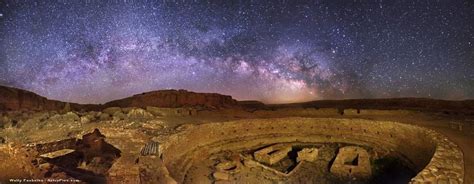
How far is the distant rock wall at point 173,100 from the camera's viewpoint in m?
32.8

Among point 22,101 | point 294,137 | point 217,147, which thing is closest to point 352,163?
point 294,137

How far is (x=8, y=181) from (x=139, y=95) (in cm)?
2349

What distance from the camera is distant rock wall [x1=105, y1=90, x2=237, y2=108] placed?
32.8 meters

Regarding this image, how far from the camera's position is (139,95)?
33812 millimetres

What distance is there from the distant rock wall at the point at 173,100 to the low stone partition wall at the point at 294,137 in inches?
495

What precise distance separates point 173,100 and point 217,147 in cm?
1633

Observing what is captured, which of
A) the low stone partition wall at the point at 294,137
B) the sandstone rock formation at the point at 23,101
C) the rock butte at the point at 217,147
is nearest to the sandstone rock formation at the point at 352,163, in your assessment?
the rock butte at the point at 217,147

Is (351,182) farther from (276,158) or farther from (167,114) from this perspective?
(167,114)

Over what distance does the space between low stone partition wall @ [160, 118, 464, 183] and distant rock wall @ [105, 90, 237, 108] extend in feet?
41.2

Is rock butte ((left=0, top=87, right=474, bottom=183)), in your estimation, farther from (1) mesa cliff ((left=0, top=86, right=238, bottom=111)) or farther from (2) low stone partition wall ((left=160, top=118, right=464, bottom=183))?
(1) mesa cliff ((left=0, top=86, right=238, bottom=111))

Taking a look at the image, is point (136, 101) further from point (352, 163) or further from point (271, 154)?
point (352, 163)

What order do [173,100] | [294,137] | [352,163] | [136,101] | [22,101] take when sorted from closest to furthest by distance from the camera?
[352,163] < [294,137] < [22,101] < [136,101] < [173,100]

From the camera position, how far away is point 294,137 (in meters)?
20.1

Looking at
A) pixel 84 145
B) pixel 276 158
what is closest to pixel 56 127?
pixel 84 145
